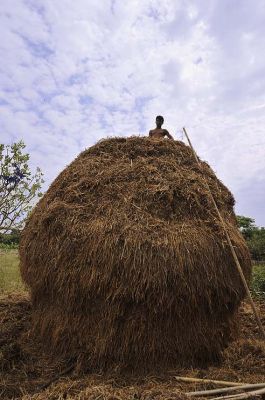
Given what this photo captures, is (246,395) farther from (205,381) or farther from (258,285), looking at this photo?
(258,285)

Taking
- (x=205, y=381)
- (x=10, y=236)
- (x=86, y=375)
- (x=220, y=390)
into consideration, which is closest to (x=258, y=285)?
(x=205, y=381)

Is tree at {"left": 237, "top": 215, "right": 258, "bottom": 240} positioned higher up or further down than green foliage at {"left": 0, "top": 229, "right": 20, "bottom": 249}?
higher up

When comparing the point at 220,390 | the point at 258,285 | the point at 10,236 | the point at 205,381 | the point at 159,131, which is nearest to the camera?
the point at 220,390

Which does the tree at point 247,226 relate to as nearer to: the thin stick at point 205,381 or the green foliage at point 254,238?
the green foliage at point 254,238

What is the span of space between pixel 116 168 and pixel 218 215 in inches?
64.1

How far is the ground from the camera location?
4.52 metres

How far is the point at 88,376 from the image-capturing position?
5.16 meters

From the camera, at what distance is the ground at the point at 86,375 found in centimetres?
452

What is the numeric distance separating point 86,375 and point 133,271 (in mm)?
1354

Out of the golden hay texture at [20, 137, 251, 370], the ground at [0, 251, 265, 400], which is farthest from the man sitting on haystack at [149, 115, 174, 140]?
the ground at [0, 251, 265, 400]

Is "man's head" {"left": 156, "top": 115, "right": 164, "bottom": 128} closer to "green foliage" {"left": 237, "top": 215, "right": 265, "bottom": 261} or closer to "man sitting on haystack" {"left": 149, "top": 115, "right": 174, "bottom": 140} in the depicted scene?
"man sitting on haystack" {"left": 149, "top": 115, "right": 174, "bottom": 140}

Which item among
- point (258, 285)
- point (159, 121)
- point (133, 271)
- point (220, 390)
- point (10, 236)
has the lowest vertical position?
point (220, 390)

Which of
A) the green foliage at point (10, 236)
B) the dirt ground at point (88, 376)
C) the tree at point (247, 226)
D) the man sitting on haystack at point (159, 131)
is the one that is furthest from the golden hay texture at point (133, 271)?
the tree at point (247, 226)

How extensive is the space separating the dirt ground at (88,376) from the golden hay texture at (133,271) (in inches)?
7.5
